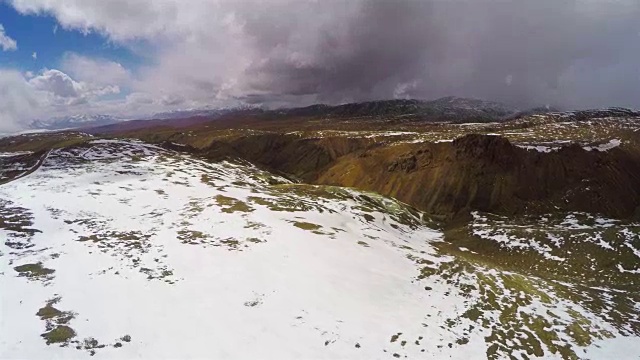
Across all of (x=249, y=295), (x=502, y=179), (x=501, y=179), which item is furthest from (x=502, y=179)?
(x=249, y=295)

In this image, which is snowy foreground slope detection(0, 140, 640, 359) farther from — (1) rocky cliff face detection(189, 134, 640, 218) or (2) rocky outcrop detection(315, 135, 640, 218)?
(1) rocky cliff face detection(189, 134, 640, 218)

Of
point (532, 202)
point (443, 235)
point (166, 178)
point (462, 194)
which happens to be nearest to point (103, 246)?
point (166, 178)

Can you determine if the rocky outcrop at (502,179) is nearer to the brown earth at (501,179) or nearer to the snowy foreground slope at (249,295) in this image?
the brown earth at (501,179)

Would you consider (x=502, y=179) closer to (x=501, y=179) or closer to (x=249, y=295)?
(x=501, y=179)

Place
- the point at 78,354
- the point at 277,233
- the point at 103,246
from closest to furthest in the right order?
the point at 78,354 → the point at 103,246 → the point at 277,233

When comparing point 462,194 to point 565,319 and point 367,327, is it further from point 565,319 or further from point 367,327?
point 367,327

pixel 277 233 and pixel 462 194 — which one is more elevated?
pixel 277 233

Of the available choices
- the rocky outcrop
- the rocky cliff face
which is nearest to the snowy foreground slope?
the rocky outcrop

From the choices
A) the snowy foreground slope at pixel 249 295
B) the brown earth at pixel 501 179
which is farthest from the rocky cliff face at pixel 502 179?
the snowy foreground slope at pixel 249 295
